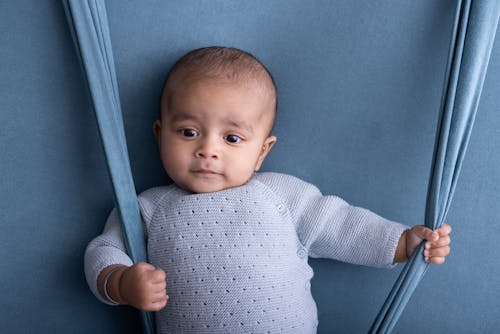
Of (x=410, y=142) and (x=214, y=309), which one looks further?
(x=410, y=142)

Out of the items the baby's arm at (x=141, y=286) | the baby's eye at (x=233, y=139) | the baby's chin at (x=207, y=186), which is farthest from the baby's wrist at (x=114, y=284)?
the baby's eye at (x=233, y=139)

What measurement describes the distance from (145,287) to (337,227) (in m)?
0.41

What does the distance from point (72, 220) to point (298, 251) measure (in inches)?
19.8

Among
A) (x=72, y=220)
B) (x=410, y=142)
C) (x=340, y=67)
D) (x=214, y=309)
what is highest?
(x=340, y=67)

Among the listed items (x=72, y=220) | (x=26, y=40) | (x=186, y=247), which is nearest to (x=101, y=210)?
(x=72, y=220)

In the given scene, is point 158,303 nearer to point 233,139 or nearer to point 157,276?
point 157,276

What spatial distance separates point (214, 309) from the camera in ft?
3.26

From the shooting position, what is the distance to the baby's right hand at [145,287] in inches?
35.5

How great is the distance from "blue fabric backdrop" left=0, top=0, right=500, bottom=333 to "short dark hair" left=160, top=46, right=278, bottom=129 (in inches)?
2.8

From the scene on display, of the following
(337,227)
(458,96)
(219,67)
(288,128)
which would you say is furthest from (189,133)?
(458,96)

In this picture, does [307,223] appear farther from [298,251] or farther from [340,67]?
[340,67]

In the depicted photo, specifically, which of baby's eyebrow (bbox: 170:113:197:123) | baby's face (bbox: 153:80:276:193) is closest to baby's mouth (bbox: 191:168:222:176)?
baby's face (bbox: 153:80:276:193)

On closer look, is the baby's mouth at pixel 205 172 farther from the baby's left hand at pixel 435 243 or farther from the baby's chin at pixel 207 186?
the baby's left hand at pixel 435 243

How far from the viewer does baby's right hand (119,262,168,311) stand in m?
0.90
